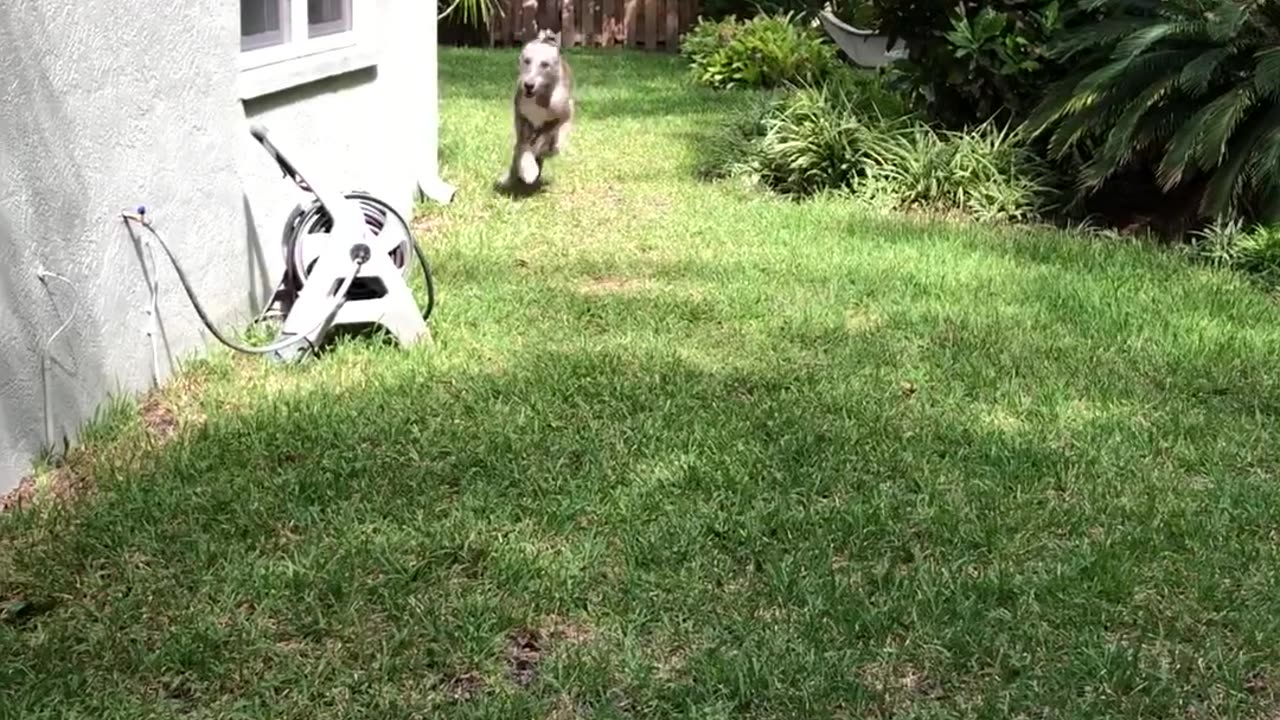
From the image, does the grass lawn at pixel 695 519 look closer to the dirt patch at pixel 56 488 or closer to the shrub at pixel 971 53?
A: the dirt patch at pixel 56 488

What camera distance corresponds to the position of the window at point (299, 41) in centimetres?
560

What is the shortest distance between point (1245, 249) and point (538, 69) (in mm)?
3979

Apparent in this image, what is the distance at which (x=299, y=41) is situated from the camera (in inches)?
247

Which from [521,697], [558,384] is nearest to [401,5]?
[558,384]

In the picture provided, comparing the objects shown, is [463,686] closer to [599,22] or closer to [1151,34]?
[1151,34]

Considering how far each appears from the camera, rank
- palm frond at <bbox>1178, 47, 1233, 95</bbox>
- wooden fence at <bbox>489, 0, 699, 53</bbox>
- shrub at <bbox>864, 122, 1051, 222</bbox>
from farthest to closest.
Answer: wooden fence at <bbox>489, 0, 699, 53</bbox> < shrub at <bbox>864, 122, 1051, 222</bbox> < palm frond at <bbox>1178, 47, 1233, 95</bbox>

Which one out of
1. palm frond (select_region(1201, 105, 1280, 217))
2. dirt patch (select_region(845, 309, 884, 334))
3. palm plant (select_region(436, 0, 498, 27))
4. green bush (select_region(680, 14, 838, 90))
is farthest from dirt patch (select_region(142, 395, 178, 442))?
palm plant (select_region(436, 0, 498, 27))

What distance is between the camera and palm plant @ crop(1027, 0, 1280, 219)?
23.2ft

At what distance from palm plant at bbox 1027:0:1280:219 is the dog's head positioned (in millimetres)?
2847

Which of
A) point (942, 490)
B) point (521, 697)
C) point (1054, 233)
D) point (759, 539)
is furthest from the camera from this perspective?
point (1054, 233)

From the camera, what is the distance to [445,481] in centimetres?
400

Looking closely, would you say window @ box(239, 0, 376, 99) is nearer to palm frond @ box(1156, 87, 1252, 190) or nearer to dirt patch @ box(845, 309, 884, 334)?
dirt patch @ box(845, 309, 884, 334)

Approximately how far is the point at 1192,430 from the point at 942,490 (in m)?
1.06

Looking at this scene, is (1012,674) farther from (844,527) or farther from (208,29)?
(208,29)
